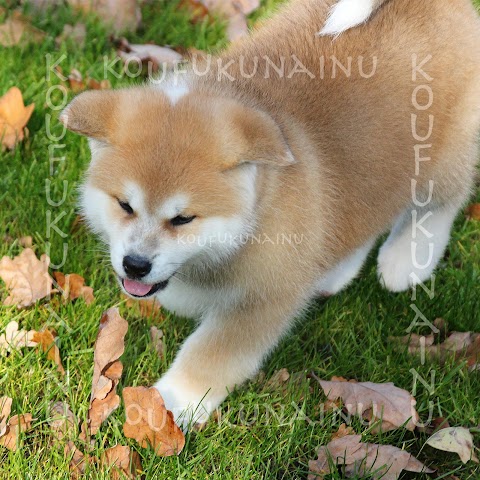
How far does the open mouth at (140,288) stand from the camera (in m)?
2.07

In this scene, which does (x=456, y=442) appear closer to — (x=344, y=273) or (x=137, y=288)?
(x=344, y=273)

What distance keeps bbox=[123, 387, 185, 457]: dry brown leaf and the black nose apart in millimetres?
351

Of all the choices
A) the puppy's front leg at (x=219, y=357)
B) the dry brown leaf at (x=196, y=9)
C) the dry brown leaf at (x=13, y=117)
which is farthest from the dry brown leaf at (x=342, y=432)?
the dry brown leaf at (x=196, y=9)

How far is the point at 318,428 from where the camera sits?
219 centimetres

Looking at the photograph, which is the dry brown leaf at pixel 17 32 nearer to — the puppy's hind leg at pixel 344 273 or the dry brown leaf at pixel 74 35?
the dry brown leaf at pixel 74 35

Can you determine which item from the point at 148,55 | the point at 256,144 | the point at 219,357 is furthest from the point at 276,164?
the point at 148,55

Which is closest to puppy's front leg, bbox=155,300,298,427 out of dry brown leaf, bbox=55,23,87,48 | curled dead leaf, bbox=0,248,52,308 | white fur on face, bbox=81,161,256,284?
white fur on face, bbox=81,161,256,284

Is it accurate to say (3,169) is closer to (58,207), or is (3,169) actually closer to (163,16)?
(58,207)

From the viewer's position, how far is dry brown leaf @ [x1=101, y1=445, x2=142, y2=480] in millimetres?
1971

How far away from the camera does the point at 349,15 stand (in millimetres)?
2361

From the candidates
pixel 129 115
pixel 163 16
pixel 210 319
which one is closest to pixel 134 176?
pixel 129 115

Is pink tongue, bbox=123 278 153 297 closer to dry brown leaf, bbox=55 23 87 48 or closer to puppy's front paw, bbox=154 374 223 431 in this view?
puppy's front paw, bbox=154 374 223 431

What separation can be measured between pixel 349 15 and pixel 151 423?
1292 mm

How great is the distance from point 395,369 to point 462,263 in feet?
2.20
